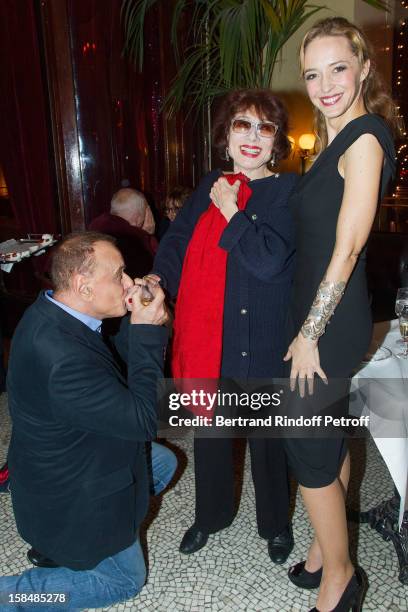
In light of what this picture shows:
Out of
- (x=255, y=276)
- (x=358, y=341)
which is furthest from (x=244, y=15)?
(x=358, y=341)

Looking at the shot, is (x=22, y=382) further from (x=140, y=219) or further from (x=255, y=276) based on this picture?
(x=140, y=219)

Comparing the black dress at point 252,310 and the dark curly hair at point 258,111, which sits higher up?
the dark curly hair at point 258,111

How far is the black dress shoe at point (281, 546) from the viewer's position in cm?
176

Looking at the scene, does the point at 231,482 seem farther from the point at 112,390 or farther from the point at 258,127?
the point at 258,127

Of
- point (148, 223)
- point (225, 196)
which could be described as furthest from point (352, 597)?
point (148, 223)

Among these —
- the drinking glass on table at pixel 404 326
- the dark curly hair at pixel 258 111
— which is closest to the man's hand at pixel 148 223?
the dark curly hair at pixel 258 111

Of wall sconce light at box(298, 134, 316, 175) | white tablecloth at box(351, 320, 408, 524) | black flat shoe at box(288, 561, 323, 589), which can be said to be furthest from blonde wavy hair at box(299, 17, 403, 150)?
wall sconce light at box(298, 134, 316, 175)

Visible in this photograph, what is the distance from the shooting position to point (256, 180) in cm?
157

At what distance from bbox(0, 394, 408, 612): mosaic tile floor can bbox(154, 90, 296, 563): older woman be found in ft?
1.00

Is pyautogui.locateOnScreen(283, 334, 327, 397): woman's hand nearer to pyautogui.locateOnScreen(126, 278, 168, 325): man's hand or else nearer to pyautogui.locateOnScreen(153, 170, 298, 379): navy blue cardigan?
pyautogui.locateOnScreen(153, 170, 298, 379): navy blue cardigan

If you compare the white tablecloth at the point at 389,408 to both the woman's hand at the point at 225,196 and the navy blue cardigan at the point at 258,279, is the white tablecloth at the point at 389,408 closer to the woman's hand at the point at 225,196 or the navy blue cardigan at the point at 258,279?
the navy blue cardigan at the point at 258,279

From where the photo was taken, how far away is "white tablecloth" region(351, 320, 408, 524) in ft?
4.53

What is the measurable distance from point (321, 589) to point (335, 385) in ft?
2.00

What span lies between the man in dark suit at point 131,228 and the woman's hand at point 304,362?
1666 millimetres
